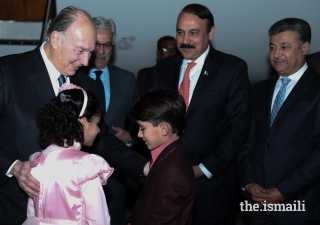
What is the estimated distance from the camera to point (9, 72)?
2789 millimetres

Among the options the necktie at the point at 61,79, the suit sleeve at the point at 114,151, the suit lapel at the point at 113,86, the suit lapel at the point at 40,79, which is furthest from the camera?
the suit lapel at the point at 113,86

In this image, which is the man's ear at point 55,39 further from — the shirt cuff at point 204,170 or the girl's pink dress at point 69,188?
the shirt cuff at point 204,170

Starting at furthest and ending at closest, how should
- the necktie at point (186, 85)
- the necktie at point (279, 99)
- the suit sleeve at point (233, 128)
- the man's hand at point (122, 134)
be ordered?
the man's hand at point (122, 134) → the necktie at point (186, 85) → the suit sleeve at point (233, 128) → the necktie at point (279, 99)

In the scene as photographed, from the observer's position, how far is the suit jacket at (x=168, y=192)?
2.47m

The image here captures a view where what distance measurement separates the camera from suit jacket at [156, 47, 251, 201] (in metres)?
3.65

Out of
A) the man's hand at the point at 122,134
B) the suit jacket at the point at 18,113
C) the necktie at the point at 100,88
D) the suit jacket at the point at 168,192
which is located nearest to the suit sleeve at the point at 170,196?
the suit jacket at the point at 168,192

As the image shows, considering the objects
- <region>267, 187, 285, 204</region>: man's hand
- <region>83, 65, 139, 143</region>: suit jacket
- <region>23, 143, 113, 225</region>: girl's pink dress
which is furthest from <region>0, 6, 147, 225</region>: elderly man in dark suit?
<region>267, 187, 285, 204</region>: man's hand

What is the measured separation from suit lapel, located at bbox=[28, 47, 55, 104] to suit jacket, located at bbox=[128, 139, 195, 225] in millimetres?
668

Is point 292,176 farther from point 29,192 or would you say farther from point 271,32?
point 29,192

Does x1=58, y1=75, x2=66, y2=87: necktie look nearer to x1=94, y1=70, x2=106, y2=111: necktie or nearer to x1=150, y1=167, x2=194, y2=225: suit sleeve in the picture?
x1=150, y1=167, x2=194, y2=225: suit sleeve

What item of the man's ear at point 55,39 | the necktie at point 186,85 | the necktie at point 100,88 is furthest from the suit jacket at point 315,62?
the man's ear at point 55,39

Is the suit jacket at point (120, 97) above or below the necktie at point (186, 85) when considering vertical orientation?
below

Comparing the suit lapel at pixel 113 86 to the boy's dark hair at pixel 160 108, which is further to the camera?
the suit lapel at pixel 113 86

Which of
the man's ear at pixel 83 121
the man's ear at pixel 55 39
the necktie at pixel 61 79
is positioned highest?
the man's ear at pixel 55 39
